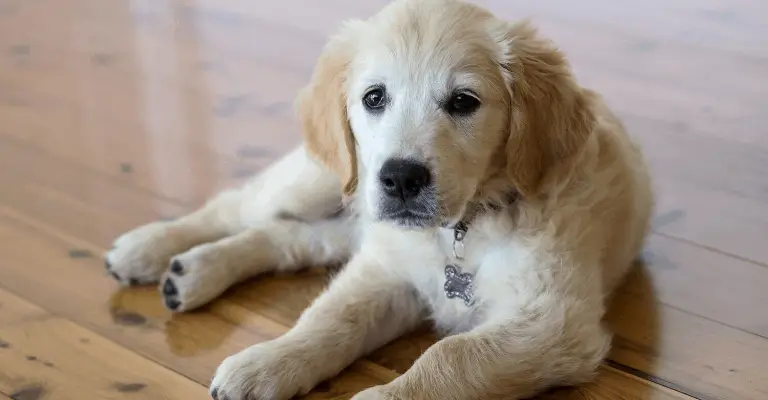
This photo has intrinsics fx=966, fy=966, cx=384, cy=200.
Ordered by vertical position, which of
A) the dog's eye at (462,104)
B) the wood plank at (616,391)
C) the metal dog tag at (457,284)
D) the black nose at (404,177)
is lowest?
the wood plank at (616,391)

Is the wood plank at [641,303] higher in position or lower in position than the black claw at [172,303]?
higher

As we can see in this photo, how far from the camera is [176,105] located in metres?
3.74

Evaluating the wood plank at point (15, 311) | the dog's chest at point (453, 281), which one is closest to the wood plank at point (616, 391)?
the dog's chest at point (453, 281)

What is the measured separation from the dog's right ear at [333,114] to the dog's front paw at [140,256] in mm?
535

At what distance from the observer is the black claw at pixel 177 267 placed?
8.11ft

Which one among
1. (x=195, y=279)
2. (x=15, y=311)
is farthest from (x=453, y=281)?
(x=15, y=311)

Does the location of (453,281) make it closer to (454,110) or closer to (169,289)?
(454,110)

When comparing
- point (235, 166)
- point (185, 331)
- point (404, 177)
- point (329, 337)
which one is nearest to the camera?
point (404, 177)

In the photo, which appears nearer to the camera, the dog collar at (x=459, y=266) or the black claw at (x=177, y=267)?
the dog collar at (x=459, y=266)

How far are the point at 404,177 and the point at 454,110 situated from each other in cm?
20

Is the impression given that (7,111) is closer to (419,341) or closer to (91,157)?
(91,157)

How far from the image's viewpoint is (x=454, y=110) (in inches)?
81.5

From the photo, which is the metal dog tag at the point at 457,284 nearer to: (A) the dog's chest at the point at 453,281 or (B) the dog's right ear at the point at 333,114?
(A) the dog's chest at the point at 453,281

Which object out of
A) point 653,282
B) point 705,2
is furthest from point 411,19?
point 705,2
